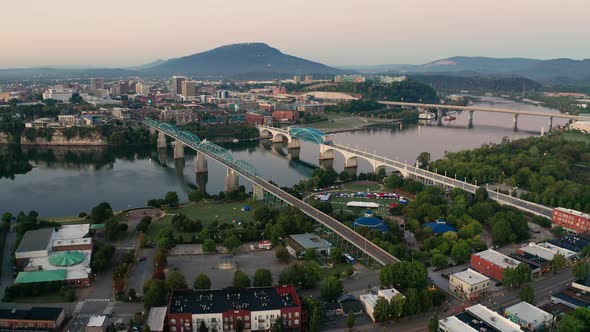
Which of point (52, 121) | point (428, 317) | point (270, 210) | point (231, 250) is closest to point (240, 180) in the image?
point (270, 210)

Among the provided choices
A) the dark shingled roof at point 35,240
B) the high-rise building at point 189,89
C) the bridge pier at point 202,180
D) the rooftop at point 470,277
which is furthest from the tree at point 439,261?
the high-rise building at point 189,89

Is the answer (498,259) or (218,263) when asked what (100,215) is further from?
(498,259)

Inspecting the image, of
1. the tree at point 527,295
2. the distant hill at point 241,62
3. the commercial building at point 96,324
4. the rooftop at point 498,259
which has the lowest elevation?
the commercial building at point 96,324

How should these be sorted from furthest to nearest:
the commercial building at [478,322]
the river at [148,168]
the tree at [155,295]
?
1. the river at [148,168]
2. the tree at [155,295]
3. the commercial building at [478,322]

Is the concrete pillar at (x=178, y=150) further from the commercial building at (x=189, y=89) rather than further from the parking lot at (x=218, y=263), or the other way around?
the commercial building at (x=189, y=89)

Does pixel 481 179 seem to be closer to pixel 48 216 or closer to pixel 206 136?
pixel 48 216
